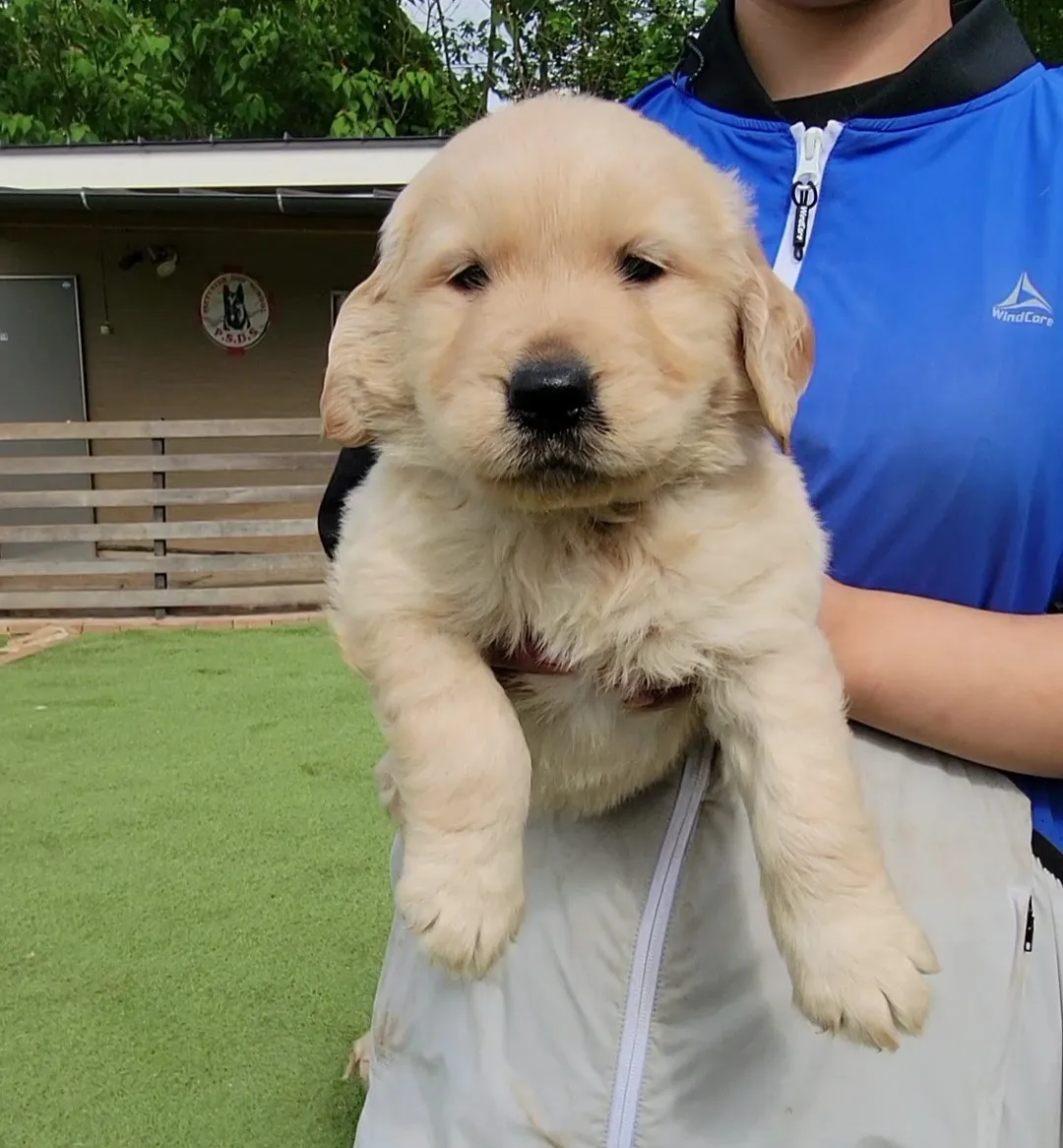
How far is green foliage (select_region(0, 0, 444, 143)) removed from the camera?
23.0 metres

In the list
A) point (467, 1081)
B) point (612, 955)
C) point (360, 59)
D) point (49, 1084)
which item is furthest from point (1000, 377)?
point (360, 59)

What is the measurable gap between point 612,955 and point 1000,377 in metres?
1.02

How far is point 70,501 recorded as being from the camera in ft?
33.6

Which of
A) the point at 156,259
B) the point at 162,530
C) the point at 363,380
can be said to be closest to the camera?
the point at 363,380

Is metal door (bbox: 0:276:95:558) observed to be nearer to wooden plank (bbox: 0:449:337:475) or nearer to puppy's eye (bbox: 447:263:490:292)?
wooden plank (bbox: 0:449:337:475)

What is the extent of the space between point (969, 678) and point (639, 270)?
0.79 m

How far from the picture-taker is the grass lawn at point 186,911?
3.69 m

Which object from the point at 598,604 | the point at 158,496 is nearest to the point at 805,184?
the point at 598,604

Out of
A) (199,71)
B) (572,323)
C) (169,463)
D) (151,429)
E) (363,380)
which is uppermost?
(199,71)

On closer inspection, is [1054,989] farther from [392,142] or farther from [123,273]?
[123,273]

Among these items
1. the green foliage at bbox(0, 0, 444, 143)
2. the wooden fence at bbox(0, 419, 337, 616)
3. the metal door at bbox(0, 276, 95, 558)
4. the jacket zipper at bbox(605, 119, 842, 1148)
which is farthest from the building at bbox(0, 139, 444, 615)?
the green foliage at bbox(0, 0, 444, 143)

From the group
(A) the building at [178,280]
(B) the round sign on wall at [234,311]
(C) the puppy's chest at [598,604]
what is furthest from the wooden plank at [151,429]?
(C) the puppy's chest at [598,604]

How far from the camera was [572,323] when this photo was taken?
166cm

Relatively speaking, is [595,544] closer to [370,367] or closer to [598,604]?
[598,604]
